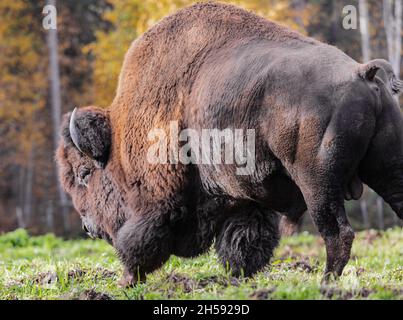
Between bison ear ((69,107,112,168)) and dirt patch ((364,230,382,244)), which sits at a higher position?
bison ear ((69,107,112,168))

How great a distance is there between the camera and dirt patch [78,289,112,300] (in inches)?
180

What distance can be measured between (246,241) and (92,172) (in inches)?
65.9

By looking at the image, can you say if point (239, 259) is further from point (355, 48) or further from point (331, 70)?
point (355, 48)

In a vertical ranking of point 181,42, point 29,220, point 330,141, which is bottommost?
point 29,220

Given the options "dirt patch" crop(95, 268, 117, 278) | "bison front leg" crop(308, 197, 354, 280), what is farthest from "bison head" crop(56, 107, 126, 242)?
"bison front leg" crop(308, 197, 354, 280)

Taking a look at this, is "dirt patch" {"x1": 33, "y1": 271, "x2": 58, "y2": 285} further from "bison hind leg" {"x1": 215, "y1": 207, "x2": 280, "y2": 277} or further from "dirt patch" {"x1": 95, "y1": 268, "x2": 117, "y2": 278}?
"bison hind leg" {"x1": 215, "y1": 207, "x2": 280, "y2": 277}

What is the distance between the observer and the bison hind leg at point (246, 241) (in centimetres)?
583

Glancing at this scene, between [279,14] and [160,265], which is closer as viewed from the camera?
[160,265]

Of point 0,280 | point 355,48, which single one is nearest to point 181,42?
point 0,280

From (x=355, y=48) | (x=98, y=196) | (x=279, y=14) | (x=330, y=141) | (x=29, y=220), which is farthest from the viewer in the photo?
(x=29, y=220)

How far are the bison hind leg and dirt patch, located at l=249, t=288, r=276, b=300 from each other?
5.23 feet

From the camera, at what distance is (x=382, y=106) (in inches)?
182

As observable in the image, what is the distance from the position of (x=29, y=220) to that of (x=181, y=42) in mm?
23706

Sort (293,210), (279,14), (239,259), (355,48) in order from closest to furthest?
(293,210) → (239,259) → (279,14) → (355,48)
